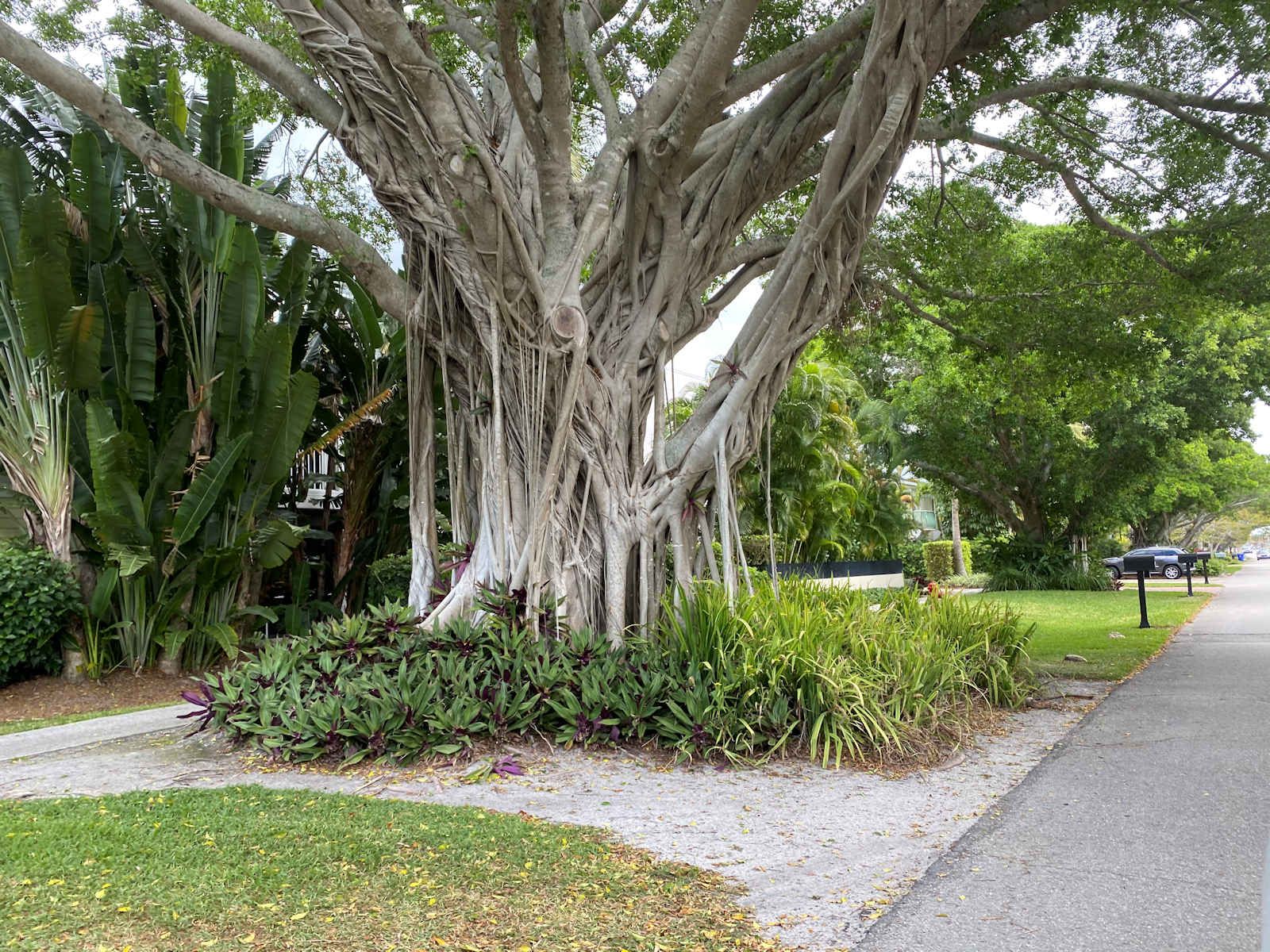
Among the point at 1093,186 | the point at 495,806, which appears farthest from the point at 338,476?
the point at 1093,186

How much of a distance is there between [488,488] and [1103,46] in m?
7.56

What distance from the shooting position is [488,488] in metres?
7.27

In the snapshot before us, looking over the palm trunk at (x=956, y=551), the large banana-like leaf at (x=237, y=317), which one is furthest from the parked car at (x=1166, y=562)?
the large banana-like leaf at (x=237, y=317)

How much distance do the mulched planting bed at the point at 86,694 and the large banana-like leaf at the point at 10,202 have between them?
4.05 m

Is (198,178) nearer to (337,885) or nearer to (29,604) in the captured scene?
(29,604)

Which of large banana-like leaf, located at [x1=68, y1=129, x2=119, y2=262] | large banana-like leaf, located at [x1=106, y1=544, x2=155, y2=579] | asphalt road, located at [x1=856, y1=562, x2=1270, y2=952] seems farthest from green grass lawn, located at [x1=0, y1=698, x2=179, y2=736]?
asphalt road, located at [x1=856, y1=562, x2=1270, y2=952]

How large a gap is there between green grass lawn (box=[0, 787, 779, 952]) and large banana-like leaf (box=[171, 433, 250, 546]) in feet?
15.5

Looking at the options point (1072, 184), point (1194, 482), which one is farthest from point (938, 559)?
point (1072, 184)

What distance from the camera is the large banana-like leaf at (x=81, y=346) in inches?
344

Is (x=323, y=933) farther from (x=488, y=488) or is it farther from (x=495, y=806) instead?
(x=488, y=488)

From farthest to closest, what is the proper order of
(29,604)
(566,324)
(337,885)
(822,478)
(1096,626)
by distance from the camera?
(822,478), (1096,626), (29,604), (566,324), (337,885)

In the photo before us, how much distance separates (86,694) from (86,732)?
2464 mm

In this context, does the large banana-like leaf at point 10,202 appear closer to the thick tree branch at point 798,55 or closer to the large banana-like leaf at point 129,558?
the large banana-like leaf at point 129,558

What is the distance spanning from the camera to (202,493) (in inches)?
360
